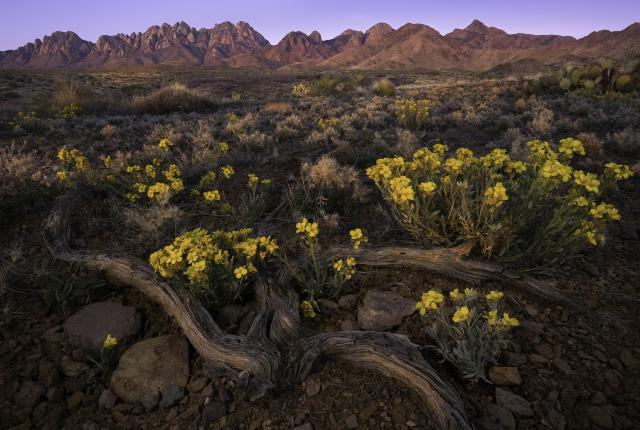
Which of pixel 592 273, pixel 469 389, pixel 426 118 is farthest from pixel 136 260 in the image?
pixel 426 118

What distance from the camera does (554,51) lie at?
87.0 m

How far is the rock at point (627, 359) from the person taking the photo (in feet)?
6.99

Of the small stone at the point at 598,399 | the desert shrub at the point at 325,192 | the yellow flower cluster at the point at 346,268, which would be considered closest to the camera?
the small stone at the point at 598,399

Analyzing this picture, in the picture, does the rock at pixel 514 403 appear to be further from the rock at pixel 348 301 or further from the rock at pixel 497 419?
the rock at pixel 348 301

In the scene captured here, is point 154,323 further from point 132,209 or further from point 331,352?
point 132,209

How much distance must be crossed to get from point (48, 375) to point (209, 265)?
1.21 meters

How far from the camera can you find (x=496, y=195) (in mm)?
2596

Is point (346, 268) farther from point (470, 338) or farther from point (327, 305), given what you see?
point (470, 338)

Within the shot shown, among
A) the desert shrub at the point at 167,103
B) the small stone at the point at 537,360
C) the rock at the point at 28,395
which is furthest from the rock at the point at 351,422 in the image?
the desert shrub at the point at 167,103

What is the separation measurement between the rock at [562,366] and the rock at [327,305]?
1479 millimetres

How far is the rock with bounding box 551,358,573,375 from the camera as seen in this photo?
214 cm

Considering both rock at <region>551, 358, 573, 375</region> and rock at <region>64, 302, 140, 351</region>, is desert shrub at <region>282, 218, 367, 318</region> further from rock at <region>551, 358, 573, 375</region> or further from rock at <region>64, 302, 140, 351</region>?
rock at <region>551, 358, 573, 375</region>

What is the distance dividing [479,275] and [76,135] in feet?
27.0

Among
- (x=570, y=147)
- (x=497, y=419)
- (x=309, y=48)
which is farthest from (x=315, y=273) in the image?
(x=309, y=48)
